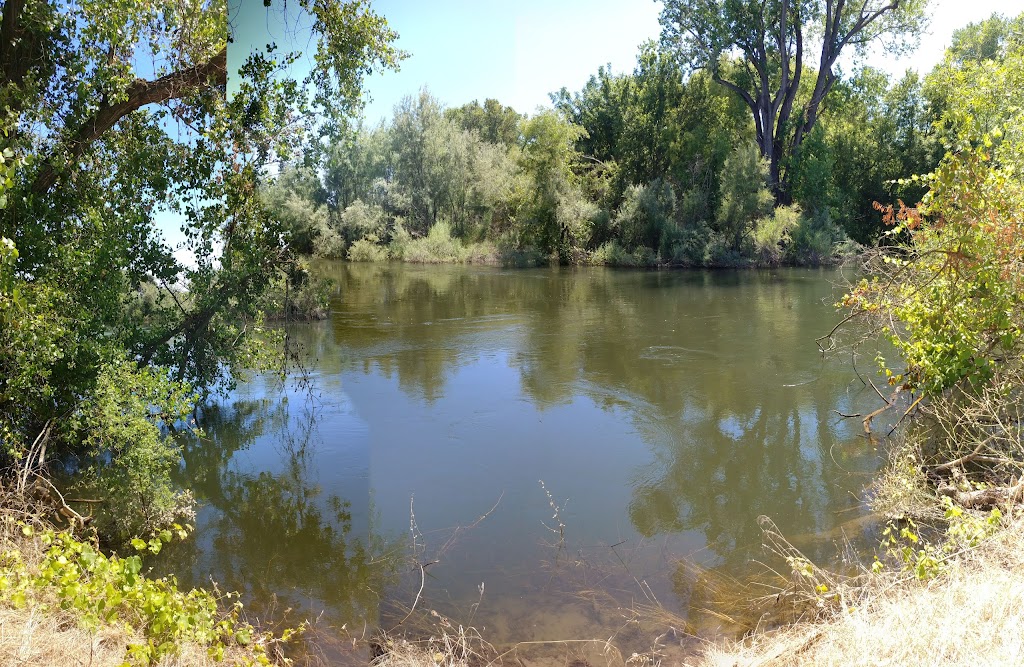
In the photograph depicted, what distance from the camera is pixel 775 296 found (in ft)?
56.1

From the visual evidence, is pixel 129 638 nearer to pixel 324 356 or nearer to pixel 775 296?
pixel 324 356

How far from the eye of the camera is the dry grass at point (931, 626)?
2.58m

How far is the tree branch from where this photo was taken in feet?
17.6

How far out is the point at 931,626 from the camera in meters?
2.74

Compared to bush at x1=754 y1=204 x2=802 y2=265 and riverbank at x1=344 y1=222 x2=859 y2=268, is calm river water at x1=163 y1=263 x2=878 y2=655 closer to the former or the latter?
bush at x1=754 y1=204 x2=802 y2=265

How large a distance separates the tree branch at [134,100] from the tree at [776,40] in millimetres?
22829

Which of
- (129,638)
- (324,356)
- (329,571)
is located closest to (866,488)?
(329,571)

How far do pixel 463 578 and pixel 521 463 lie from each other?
208 centimetres

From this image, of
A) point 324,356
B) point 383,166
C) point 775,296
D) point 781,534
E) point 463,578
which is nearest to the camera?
point 463,578

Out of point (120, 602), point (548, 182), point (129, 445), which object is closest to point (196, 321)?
point (129, 445)

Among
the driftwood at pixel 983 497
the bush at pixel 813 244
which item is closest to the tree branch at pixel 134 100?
the driftwood at pixel 983 497

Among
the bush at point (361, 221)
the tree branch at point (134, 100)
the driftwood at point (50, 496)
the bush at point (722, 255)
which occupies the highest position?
the bush at point (361, 221)

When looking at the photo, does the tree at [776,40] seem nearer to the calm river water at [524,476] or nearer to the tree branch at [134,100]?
the calm river water at [524,476]

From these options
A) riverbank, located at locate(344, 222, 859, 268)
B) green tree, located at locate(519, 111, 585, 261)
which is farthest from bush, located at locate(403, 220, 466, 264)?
green tree, located at locate(519, 111, 585, 261)
